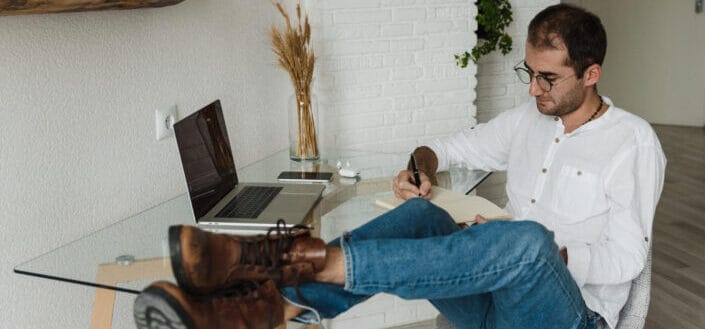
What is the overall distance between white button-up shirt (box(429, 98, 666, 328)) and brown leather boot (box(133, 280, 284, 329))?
740 mm

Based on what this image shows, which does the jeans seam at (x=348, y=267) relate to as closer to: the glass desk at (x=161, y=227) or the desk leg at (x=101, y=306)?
the glass desk at (x=161, y=227)

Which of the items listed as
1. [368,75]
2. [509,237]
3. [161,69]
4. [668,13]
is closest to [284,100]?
[368,75]

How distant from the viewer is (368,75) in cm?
295

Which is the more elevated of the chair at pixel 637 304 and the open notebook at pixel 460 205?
the open notebook at pixel 460 205

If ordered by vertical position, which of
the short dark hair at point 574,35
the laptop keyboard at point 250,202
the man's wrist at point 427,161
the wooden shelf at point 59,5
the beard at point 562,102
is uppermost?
the wooden shelf at point 59,5

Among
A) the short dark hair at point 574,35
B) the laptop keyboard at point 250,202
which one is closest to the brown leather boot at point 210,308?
the laptop keyboard at point 250,202

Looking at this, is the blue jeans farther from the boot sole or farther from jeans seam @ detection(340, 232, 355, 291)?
the boot sole

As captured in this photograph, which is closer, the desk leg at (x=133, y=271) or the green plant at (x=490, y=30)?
the desk leg at (x=133, y=271)

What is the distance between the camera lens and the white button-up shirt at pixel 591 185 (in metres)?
1.82

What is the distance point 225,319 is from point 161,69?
103 cm

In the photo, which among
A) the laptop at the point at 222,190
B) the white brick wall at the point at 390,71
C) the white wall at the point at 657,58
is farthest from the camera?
the white wall at the point at 657,58

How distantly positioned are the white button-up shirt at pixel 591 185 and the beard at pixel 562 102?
0.22ft

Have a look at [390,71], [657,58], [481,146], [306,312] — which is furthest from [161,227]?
[657,58]

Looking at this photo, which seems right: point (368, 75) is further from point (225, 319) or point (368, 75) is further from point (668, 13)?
point (668, 13)
